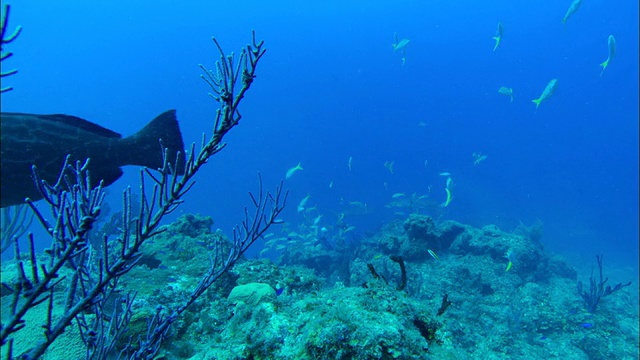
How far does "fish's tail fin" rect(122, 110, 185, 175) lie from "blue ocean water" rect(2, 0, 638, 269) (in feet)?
248

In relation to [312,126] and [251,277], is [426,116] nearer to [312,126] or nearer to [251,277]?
[312,126]

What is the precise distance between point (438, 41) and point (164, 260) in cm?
12390

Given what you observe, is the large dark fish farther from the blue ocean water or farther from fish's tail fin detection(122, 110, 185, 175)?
the blue ocean water

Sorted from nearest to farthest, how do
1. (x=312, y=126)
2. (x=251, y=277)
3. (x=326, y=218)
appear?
(x=251, y=277) → (x=326, y=218) → (x=312, y=126)

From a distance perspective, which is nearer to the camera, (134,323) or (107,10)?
(134,323)

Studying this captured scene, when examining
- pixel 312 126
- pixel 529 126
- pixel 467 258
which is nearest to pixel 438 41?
pixel 529 126

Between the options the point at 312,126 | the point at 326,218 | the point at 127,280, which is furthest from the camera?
the point at 312,126

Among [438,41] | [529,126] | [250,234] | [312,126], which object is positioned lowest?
[250,234]

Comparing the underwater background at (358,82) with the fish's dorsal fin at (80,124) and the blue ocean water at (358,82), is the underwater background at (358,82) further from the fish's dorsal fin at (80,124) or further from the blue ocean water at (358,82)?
the fish's dorsal fin at (80,124)

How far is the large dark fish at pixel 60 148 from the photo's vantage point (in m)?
3.08

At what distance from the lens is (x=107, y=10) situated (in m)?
112

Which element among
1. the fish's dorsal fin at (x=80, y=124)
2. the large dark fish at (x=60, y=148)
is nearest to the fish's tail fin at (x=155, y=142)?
the large dark fish at (x=60, y=148)

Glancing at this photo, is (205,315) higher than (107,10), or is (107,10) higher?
(107,10)

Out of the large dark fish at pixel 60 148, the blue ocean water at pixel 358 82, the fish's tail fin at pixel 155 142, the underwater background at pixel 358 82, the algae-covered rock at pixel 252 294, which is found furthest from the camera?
the blue ocean water at pixel 358 82
